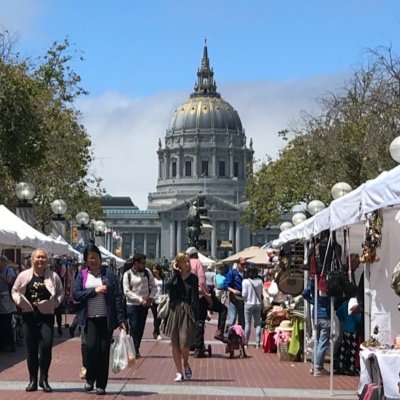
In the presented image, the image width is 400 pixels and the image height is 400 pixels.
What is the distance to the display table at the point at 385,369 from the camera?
8675 mm

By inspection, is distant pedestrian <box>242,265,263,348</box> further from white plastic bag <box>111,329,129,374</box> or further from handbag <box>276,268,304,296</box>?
white plastic bag <box>111,329,129,374</box>

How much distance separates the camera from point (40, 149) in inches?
1037

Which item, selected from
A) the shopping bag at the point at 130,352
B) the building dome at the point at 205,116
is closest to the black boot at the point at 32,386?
the shopping bag at the point at 130,352

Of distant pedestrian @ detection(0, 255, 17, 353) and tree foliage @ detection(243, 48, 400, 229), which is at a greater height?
tree foliage @ detection(243, 48, 400, 229)

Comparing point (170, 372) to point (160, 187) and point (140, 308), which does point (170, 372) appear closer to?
point (140, 308)

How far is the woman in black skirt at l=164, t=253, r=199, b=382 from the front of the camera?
1211 centimetres

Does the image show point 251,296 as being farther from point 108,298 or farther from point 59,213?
point 59,213

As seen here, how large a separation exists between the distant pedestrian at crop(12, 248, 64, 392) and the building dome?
16612 cm

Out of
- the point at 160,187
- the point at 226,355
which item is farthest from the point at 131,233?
the point at 226,355

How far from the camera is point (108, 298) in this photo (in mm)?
10859

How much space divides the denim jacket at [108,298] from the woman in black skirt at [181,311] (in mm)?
1353

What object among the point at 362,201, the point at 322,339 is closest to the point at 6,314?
the point at 322,339

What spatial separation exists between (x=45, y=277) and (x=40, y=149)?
15.7 m

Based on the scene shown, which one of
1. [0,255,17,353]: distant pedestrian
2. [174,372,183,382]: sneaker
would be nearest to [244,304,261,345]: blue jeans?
[0,255,17,353]: distant pedestrian
